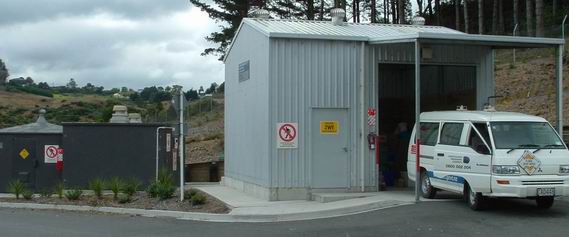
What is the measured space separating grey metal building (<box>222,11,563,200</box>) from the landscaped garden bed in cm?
163

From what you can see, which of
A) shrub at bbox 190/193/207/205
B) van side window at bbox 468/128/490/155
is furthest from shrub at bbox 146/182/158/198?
van side window at bbox 468/128/490/155

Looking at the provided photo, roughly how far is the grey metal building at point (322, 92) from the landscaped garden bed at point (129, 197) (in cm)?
163

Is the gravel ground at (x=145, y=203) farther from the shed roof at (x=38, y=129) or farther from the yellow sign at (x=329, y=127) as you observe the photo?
the shed roof at (x=38, y=129)

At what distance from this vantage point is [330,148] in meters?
16.8

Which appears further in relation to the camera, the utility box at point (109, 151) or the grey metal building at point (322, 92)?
the utility box at point (109, 151)

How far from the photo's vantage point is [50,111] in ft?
222

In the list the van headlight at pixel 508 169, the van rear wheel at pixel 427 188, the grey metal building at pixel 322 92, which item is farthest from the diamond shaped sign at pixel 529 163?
the grey metal building at pixel 322 92

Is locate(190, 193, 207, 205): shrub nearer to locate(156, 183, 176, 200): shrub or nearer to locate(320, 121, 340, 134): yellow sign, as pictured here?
locate(156, 183, 176, 200): shrub

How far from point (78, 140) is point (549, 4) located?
4474 cm

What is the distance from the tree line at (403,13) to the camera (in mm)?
42031

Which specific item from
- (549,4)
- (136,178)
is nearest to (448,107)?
(136,178)

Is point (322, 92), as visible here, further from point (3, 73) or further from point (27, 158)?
point (3, 73)

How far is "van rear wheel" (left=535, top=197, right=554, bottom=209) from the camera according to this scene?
45.3 feet

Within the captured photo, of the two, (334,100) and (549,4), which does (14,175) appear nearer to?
(334,100)
